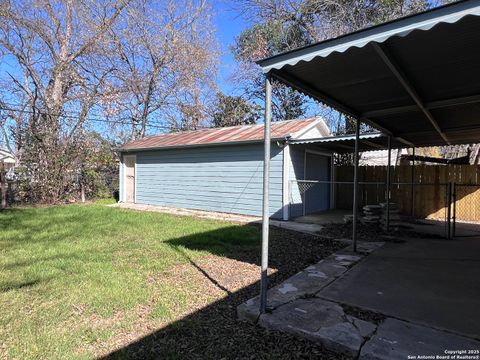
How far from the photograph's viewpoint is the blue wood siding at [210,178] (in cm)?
957

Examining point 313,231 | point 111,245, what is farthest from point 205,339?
point 313,231

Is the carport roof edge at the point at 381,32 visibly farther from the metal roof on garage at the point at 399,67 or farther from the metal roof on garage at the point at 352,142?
the metal roof on garage at the point at 352,142

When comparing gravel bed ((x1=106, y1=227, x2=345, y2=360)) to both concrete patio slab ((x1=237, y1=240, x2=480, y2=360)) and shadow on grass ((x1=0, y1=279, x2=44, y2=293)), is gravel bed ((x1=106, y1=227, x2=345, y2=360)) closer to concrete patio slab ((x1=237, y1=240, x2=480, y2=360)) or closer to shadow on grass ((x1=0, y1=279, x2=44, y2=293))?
concrete patio slab ((x1=237, y1=240, x2=480, y2=360))

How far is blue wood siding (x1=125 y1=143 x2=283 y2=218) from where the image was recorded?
957 cm

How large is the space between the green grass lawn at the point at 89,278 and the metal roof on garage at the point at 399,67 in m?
2.77

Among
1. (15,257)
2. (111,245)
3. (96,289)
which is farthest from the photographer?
(111,245)

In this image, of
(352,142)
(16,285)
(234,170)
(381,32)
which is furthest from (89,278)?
(352,142)

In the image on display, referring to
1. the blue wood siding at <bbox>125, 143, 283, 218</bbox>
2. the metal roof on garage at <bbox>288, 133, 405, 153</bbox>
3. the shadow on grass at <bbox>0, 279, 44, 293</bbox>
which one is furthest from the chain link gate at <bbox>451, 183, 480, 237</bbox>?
the shadow on grass at <bbox>0, 279, 44, 293</bbox>

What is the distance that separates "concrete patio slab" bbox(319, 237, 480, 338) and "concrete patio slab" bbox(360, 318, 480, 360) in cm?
17

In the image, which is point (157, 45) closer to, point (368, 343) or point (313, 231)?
point (313, 231)

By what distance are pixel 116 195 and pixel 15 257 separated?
11.1 metres

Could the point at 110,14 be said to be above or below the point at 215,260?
above

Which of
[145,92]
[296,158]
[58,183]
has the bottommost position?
[58,183]

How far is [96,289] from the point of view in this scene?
3721mm
